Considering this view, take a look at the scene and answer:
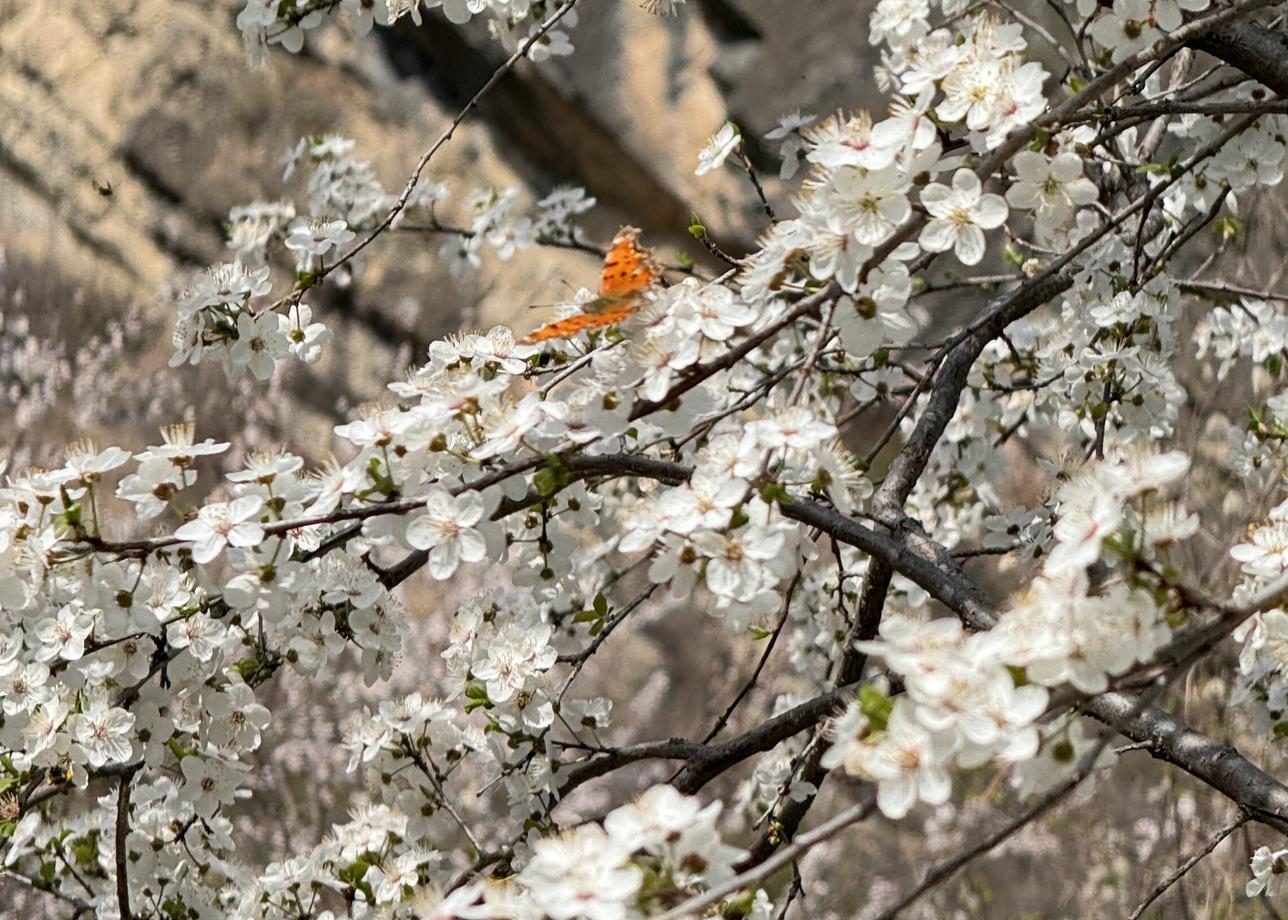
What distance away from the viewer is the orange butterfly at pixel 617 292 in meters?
1.49

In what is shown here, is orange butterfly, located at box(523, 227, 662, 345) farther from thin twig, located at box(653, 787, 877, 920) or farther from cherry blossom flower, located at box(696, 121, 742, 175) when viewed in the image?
thin twig, located at box(653, 787, 877, 920)

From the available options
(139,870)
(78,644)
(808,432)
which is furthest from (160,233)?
(808,432)

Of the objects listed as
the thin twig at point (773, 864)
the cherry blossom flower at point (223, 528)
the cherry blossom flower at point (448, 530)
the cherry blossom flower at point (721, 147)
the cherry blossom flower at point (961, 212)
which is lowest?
the thin twig at point (773, 864)

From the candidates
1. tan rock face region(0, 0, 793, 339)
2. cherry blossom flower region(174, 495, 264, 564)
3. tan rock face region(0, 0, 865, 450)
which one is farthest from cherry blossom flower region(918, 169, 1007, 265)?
tan rock face region(0, 0, 793, 339)

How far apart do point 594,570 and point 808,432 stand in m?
1.94

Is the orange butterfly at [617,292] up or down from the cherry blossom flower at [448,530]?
up

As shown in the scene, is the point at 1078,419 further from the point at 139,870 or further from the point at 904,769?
the point at 139,870

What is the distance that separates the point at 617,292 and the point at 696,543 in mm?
401

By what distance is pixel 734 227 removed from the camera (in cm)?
596

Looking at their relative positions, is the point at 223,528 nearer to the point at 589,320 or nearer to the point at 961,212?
the point at 589,320

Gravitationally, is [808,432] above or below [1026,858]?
above

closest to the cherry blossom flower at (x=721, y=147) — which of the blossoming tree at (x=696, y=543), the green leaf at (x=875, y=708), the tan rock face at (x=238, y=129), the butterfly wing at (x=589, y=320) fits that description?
the blossoming tree at (x=696, y=543)

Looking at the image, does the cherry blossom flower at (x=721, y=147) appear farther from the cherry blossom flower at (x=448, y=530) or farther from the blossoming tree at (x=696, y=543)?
the cherry blossom flower at (x=448, y=530)

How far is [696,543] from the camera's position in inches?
50.4
